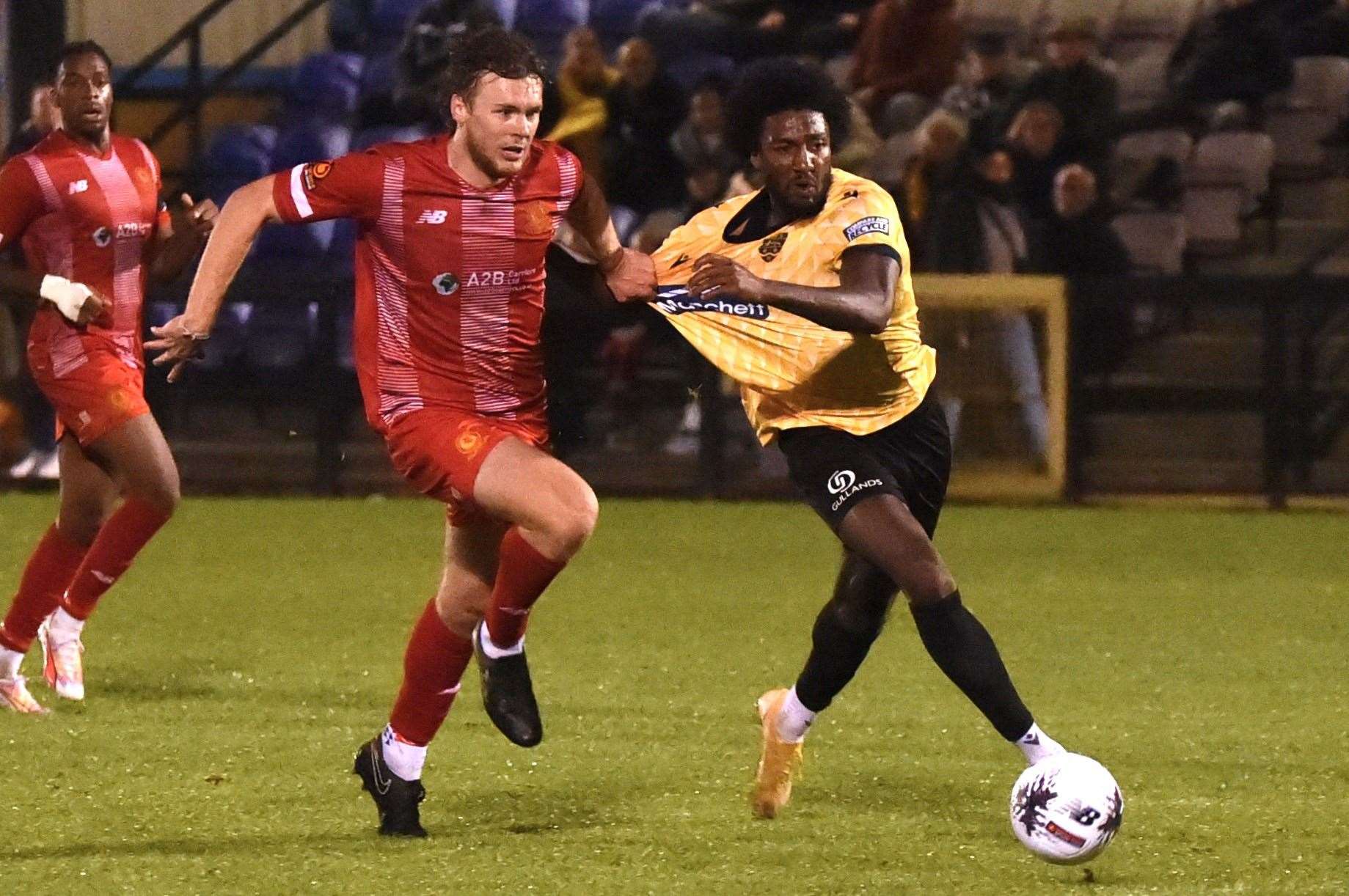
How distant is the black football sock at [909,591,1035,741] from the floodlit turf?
0.32m

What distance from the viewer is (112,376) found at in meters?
7.20

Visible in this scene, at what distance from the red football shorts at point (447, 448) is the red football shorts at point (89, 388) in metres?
2.01

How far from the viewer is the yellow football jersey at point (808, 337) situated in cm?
545

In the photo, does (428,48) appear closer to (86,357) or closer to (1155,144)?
(1155,144)

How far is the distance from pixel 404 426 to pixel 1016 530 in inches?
262

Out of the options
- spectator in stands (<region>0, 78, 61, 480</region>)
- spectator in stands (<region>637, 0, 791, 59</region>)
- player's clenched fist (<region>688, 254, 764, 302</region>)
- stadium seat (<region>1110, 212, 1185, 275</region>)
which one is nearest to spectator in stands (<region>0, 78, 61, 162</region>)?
spectator in stands (<region>0, 78, 61, 480</region>)

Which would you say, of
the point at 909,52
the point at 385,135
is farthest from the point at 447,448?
the point at 385,135

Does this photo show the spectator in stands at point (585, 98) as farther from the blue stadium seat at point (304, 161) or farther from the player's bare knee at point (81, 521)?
the player's bare knee at point (81, 521)

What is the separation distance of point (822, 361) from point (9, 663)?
2964 mm

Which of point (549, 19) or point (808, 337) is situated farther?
point (549, 19)

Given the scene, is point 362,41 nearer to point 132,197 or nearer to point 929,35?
point 929,35

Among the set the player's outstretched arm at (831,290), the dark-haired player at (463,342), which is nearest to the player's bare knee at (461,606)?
the dark-haired player at (463,342)

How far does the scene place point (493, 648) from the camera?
5.54 m

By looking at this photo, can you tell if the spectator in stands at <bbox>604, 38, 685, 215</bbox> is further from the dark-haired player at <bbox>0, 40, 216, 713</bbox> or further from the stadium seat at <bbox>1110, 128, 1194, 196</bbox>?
the dark-haired player at <bbox>0, 40, 216, 713</bbox>
